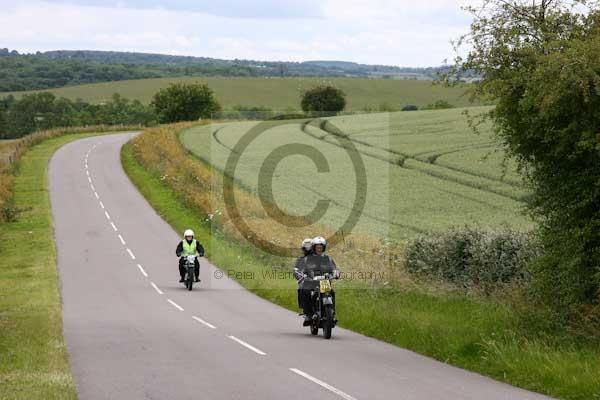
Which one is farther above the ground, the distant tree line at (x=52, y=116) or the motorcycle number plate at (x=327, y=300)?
the motorcycle number plate at (x=327, y=300)

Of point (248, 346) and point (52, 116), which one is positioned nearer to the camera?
point (248, 346)

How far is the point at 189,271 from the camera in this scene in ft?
95.5

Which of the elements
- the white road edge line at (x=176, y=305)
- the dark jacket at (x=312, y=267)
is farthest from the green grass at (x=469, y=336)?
the white road edge line at (x=176, y=305)

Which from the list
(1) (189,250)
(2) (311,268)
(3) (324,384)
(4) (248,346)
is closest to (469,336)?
(3) (324,384)

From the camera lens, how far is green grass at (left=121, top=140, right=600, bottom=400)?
12.9m

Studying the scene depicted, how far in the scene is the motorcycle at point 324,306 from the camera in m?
18.5

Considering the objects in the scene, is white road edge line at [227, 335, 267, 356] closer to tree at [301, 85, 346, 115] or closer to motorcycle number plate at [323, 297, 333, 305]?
motorcycle number plate at [323, 297, 333, 305]

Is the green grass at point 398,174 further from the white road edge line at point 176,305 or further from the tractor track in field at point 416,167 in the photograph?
the white road edge line at point 176,305

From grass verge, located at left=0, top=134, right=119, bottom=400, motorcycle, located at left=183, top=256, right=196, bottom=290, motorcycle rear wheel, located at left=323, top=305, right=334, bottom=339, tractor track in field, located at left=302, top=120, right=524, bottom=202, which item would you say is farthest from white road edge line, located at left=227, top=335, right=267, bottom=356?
tractor track in field, located at left=302, top=120, right=524, bottom=202

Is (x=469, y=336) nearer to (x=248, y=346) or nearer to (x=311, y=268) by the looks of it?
(x=248, y=346)

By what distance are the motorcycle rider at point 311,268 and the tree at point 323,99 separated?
105 metres

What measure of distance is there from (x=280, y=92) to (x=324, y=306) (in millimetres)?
148323

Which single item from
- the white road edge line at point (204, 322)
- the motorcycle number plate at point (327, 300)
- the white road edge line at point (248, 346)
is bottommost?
the white road edge line at point (204, 322)

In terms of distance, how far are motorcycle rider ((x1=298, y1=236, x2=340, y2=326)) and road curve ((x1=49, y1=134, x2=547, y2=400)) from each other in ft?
2.11
